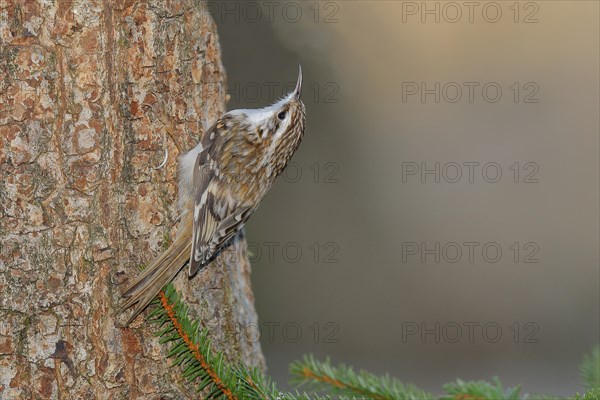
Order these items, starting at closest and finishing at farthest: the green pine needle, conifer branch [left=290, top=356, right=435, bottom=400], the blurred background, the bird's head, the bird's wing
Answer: conifer branch [left=290, top=356, right=435, bottom=400], the green pine needle, the bird's wing, the bird's head, the blurred background

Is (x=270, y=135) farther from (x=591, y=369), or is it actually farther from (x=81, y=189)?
(x=591, y=369)

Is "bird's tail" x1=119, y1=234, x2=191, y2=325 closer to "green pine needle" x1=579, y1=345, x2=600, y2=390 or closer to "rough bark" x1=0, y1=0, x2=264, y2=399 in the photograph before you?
"rough bark" x1=0, y1=0, x2=264, y2=399

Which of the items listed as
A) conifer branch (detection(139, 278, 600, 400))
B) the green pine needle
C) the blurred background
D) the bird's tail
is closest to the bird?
the bird's tail

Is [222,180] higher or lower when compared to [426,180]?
higher

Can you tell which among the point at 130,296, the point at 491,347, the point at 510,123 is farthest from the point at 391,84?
the point at 130,296

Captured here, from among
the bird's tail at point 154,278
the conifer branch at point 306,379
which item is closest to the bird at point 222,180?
the bird's tail at point 154,278

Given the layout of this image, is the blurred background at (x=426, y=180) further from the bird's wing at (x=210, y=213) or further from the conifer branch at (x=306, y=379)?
the conifer branch at (x=306, y=379)

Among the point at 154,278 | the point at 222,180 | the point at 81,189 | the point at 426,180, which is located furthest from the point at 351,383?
the point at 426,180
